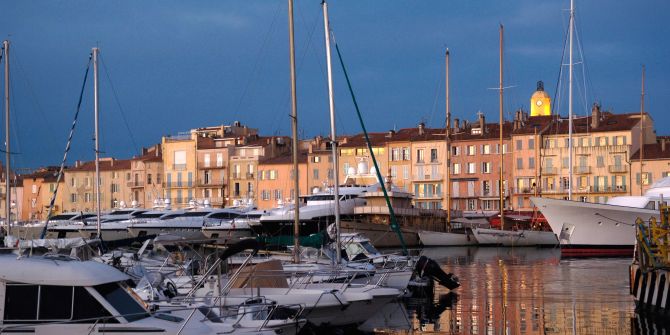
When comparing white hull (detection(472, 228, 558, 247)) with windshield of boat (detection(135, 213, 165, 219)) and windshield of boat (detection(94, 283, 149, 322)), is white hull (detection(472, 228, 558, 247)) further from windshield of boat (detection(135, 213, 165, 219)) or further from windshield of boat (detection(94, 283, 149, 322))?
windshield of boat (detection(94, 283, 149, 322))

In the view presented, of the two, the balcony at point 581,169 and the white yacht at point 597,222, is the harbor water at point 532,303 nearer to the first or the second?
the white yacht at point 597,222

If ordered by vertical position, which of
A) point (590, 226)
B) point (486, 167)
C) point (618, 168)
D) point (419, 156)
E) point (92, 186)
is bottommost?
point (590, 226)

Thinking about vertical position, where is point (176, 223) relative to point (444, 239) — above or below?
above

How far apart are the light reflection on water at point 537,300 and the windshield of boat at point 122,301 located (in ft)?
34.4

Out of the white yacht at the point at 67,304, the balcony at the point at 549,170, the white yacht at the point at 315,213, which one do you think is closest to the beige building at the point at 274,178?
the balcony at the point at 549,170

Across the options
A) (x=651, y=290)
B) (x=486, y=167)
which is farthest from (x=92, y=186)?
(x=651, y=290)

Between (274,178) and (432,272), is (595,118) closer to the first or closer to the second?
(274,178)

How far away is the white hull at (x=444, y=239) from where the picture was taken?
77500 millimetres

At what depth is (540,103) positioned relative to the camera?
425 feet

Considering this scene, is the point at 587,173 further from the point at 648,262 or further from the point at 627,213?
the point at 648,262

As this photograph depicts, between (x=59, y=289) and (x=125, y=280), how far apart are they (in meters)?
1.15

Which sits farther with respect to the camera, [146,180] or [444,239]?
[146,180]

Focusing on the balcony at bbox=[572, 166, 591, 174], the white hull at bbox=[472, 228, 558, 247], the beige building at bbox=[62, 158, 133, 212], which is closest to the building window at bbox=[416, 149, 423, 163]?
the balcony at bbox=[572, 166, 591, 174]

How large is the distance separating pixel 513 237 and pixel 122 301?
61108 millimetres
